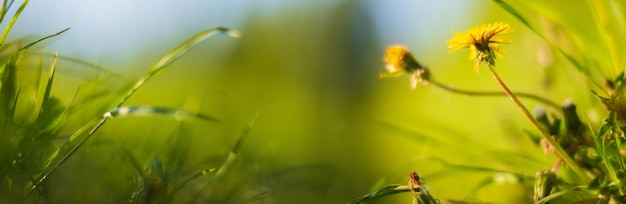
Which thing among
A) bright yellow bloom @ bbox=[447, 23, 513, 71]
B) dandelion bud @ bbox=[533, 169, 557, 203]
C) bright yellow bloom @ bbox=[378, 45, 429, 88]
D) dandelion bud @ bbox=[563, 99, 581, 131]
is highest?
bright yellow bloom @ bbox=[378, 45, 429, 88]

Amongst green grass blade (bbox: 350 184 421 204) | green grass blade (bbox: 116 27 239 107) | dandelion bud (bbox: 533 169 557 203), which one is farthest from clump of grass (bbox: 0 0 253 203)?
dandelion bud (bbox: 533 169 557 203)

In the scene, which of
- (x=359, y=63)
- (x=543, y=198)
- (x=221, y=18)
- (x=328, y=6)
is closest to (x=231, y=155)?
(x=543, y=198)

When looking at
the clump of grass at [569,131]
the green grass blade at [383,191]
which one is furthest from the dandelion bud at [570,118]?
the green grass blade at [383,191]

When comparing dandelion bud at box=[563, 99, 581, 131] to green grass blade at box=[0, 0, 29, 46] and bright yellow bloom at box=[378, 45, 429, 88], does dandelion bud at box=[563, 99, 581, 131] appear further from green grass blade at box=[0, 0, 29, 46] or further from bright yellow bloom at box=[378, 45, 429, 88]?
green grass blade at box=[0, 0, 29, 46]

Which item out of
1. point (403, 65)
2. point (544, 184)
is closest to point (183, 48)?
point (403, 65)

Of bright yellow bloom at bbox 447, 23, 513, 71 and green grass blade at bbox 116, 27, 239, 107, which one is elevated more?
bright yellow bloom at bbox 447, 23, 513, 71

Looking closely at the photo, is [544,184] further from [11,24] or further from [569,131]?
[11,24]
